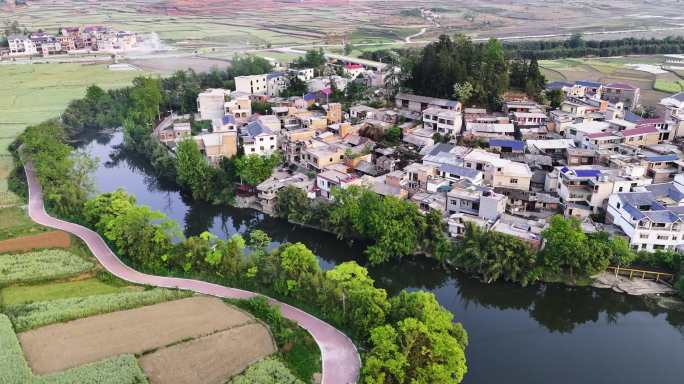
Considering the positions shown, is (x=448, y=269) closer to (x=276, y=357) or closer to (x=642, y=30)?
(x=276, y=357)

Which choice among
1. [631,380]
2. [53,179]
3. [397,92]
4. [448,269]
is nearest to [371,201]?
[448,269]

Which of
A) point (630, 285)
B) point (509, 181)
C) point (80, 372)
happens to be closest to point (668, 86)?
point (509, 181)

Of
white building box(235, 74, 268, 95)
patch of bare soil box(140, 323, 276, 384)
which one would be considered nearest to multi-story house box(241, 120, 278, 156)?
white building box(235, 74, 268, 95)

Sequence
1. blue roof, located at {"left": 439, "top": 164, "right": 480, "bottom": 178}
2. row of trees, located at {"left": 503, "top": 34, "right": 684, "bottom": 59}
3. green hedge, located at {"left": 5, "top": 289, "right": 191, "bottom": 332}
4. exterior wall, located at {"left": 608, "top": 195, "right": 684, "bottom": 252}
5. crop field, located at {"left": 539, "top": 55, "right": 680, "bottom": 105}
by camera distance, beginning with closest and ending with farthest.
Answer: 1. green hedge, located at {"left": 5, "top": 289, "right": 191, "bottom": 332}
2. exterior wall, located at {"left": 608, "top": 195, "right": 684, "bottom": 252}
3. blue roof, located at {"left": 439, "top": 164, "right": 480, "bottom": 178}
4. crop field, located at {"left": 539, "top": 55, "right": 680, "bottom": 105}
5. row of trees, located at {"left": 503, "top": 34, "right": 684, "bottom": 59}

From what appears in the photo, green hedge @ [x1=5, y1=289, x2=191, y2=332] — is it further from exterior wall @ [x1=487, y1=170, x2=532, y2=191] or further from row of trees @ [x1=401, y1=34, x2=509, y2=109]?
row of trees @ [x1=401, y1=34, x2=509, y2=109]

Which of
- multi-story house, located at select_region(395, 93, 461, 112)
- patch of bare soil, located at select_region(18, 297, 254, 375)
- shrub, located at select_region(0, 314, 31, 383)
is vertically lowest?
patch of bare soil, located at select_region(18, 297, 254, 375)

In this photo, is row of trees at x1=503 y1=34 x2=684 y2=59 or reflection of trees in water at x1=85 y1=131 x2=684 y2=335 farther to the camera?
row of trees at x1=503 y1=34 x2=684 y2=59
